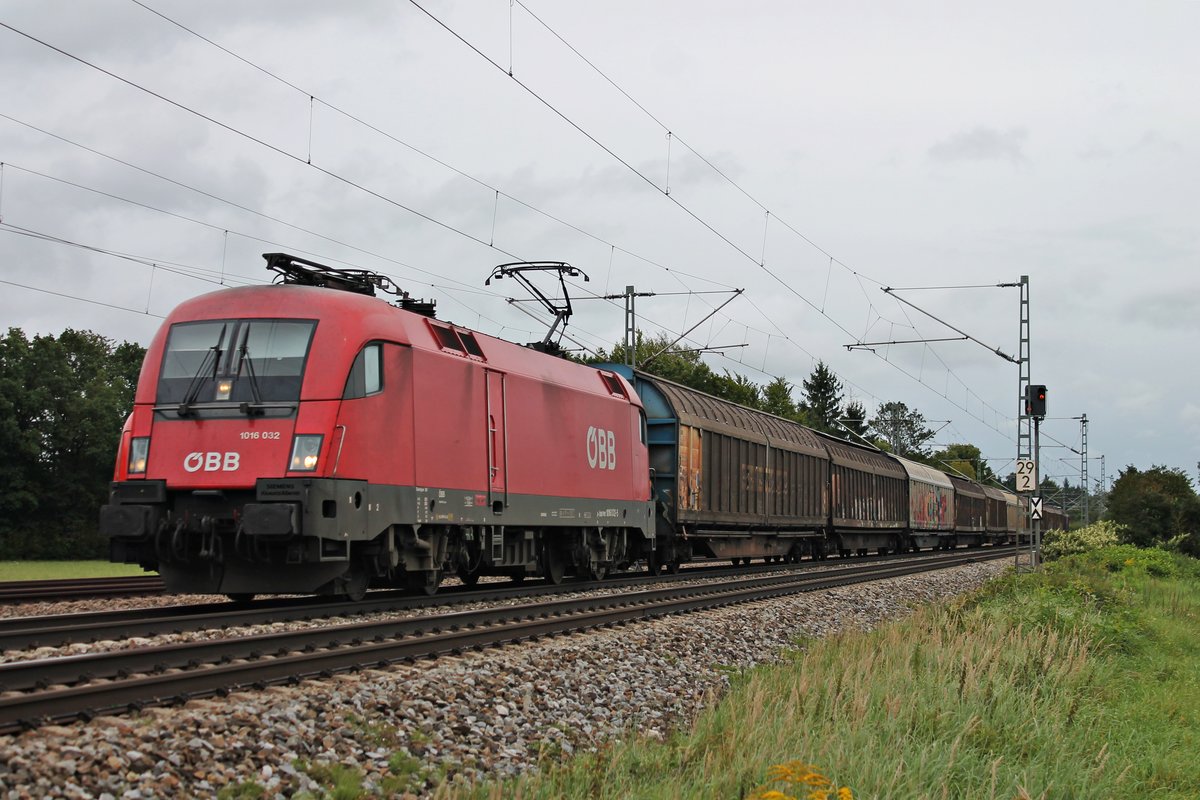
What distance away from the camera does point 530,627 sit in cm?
1195

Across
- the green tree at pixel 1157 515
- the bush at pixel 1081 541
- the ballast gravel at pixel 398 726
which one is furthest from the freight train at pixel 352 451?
the green tree at pixel 1157 515

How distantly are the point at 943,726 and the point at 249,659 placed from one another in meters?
5.38

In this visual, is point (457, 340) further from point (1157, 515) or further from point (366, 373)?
point (1157, 515)

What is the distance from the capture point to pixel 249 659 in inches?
351

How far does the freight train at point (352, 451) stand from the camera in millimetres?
12031

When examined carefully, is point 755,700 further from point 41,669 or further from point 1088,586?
point 1088,586

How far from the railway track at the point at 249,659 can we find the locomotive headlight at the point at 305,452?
2.01m

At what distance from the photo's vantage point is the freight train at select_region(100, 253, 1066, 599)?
39.5ft

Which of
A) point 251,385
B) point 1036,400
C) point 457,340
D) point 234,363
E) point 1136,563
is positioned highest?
point 1036,400

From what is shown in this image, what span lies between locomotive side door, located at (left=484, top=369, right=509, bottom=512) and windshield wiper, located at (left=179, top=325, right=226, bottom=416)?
408 cm

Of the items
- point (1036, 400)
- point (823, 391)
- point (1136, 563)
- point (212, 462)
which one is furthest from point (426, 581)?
point (823, 391)

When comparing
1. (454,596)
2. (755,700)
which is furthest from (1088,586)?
(755,700)

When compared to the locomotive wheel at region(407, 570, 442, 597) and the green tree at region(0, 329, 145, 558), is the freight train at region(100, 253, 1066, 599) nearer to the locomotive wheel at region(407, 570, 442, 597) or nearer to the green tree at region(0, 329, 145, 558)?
the locomotive wheel at region(407, 570, 442, 597)

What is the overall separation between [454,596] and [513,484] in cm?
210
